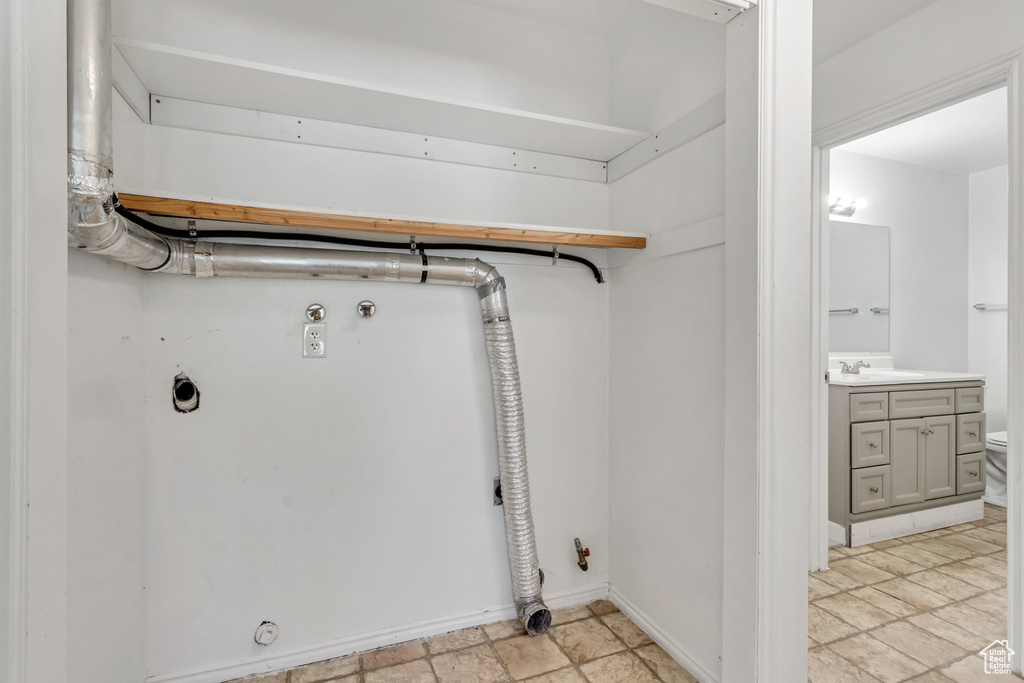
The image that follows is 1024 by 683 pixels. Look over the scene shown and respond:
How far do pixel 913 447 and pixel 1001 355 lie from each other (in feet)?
5.49

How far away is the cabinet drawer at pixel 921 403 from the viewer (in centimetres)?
277

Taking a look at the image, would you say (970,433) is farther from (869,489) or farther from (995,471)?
(869,489)

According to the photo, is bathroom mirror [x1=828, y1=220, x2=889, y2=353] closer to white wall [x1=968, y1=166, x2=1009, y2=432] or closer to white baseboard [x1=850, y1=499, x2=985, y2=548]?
white wall [x1=968, y1=166, x2=1009, y2=432]

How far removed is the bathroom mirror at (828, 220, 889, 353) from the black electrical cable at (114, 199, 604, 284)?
2.12 meters

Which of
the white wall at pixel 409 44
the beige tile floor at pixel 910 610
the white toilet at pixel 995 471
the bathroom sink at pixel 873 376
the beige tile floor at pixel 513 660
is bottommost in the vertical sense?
the beige tile floor at pixel 513 660

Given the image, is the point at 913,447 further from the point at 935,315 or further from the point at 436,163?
the point at 436,163

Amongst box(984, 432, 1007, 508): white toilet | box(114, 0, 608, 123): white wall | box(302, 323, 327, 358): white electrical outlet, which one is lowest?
box(984, 432, 1007, 508): white toilet

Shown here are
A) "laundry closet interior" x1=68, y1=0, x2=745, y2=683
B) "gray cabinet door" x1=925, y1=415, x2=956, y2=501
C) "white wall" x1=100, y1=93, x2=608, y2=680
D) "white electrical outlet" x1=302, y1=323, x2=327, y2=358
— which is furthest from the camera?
"gray cabinet door" x1=925, y1=415, x2=956, y2=501

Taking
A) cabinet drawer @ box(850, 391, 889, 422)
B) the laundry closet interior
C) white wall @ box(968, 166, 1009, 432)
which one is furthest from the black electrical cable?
white wall @ box(968, 166, 1009, 432)

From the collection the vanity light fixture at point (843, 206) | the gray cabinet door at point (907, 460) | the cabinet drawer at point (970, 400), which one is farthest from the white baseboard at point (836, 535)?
the vanity light fixture at point (843, 206)

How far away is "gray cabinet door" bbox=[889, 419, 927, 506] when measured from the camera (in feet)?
9.07

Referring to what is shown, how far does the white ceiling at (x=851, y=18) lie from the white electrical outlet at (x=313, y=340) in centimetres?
225

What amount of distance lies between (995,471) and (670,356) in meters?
3.18

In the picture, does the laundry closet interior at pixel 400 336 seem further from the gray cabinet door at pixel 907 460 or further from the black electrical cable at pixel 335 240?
the gray cabinet door at pixel 907 460
